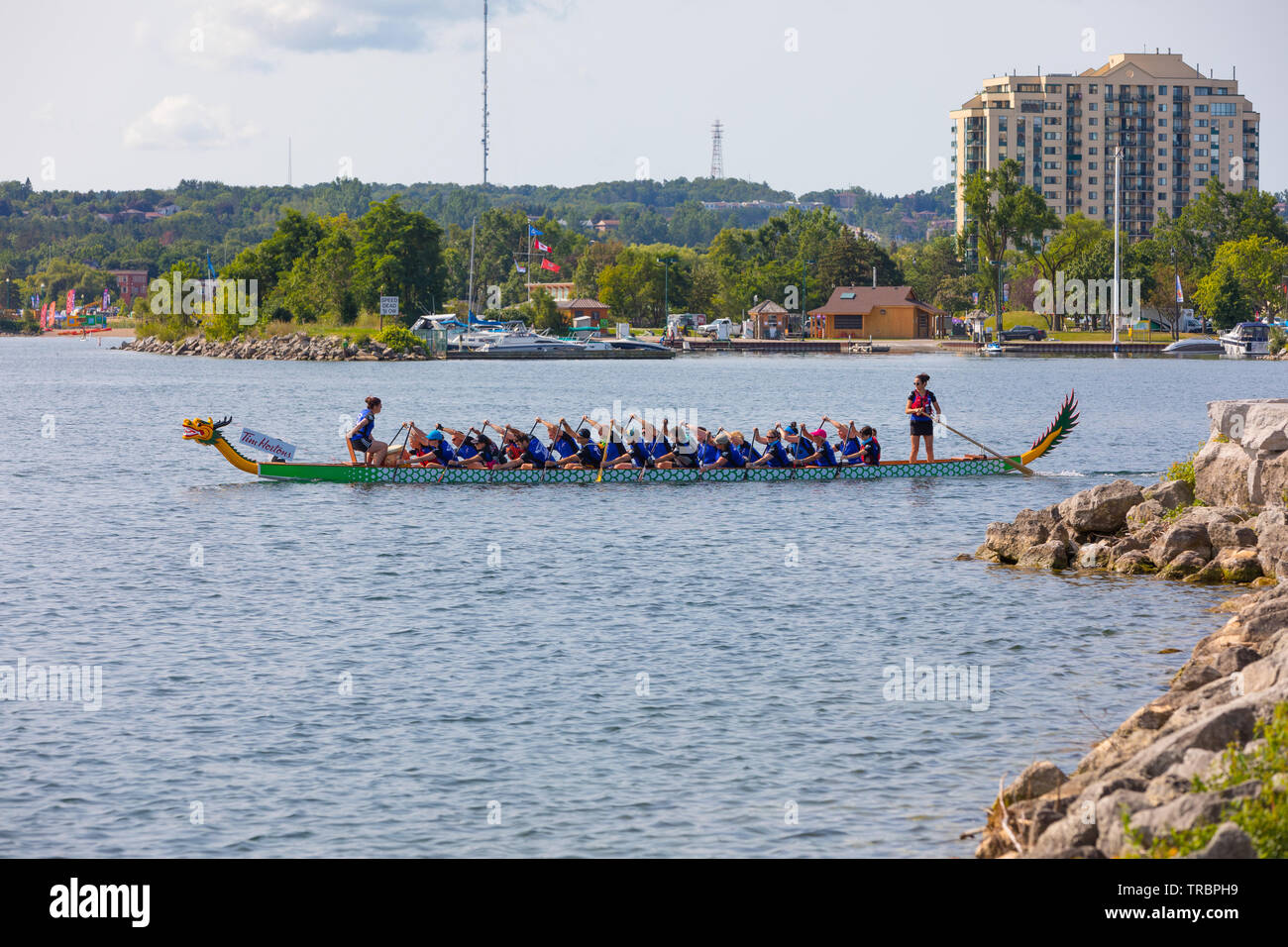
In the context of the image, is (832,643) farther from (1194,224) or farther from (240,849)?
(1194,224)

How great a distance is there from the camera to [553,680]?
1780 centimetres

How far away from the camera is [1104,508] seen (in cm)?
2586

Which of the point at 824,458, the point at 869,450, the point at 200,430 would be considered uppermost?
the point at 200,430

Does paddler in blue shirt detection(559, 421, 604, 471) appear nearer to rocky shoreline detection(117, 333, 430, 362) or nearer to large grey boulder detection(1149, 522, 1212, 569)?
large grey boulder detection(1149, 522, 1212, 569)

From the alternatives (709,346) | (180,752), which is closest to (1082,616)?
(180,752)

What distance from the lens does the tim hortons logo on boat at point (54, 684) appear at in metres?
17.0

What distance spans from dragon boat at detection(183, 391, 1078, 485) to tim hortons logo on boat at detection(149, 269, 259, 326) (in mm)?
109889

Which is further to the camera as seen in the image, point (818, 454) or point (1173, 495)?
point (818, 454)

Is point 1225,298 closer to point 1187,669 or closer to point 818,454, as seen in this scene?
point 818,454

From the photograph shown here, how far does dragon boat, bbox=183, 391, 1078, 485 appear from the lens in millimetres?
35688

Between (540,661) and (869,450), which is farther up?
(869,450)

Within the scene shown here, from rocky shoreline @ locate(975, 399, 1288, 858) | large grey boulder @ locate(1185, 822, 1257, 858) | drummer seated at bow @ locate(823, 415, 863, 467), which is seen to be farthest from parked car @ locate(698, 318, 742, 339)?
large grey boulder @ locate(1185, 822, 1257, 858)

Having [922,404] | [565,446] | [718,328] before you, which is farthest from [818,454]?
[718,328]
